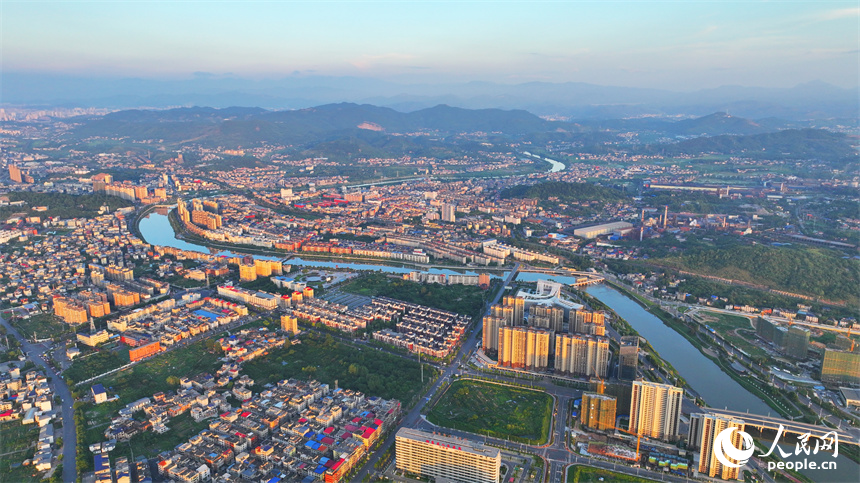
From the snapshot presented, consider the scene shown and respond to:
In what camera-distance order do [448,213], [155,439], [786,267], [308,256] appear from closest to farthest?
[155,439]
[786,267]
[308,256]
[448,213]

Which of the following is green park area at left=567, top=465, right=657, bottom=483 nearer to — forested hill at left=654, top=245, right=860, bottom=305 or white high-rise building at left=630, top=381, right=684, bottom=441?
white high-rise building at left=630, top=381, right=684, bottom=441

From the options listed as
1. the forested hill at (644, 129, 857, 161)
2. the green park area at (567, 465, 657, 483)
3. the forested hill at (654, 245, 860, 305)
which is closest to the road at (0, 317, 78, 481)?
the green park area at (567, 465, 657, 483)

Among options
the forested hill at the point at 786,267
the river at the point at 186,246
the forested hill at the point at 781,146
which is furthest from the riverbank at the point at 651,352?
the forested hill at the point at 781,146

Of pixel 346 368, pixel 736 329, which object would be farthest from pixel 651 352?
pixel 346 368

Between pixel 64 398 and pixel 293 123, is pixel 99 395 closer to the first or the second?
pixel 64 398

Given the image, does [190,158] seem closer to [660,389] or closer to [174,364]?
[174,364]

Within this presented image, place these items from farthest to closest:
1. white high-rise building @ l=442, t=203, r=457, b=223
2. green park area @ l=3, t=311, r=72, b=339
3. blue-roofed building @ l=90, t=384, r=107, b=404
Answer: white high-rise building @ l=442, t=203, r=457, b=223, green park area @ l=3, t=311, r=72, b=339, blue-roofed building @ l=90, t=384, r=107, b=404

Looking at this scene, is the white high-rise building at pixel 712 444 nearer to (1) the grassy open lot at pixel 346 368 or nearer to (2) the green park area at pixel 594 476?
(2) the green park area at pixel 594 476
